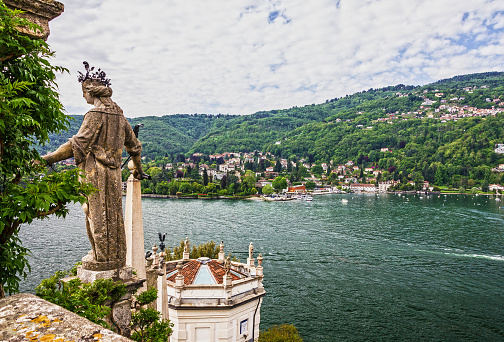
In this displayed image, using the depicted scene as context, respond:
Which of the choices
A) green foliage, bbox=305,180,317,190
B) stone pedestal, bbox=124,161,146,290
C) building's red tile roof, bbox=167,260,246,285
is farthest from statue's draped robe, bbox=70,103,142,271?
green foliage, bbox=305,180,317,190

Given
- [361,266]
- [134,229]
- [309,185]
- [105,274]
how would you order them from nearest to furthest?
[105,274]
[134,229]
[361,266]
[309,185]

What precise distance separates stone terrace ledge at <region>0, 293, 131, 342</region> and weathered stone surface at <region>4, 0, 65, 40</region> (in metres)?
1.79

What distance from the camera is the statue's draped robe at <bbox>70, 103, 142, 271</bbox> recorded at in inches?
119

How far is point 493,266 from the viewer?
2942cm

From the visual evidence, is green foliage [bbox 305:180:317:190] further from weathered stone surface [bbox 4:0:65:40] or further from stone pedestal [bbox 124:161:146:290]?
weathered stone surface [bbox 4:0:65:40]

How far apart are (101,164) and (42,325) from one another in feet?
5.43

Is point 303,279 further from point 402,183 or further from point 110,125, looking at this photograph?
point 402,183

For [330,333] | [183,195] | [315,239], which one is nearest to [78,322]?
[330,333]

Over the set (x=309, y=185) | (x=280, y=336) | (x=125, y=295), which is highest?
(x=125, y=295)

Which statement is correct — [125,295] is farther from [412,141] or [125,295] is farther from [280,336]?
[412,141]

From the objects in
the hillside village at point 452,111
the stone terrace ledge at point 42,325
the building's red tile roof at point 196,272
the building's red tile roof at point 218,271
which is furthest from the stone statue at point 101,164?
the hillside village at point 452,111

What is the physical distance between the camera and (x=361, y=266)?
2936 centimetres

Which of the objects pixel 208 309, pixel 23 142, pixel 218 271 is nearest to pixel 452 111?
pixel 218 271

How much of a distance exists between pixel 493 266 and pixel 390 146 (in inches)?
5299
